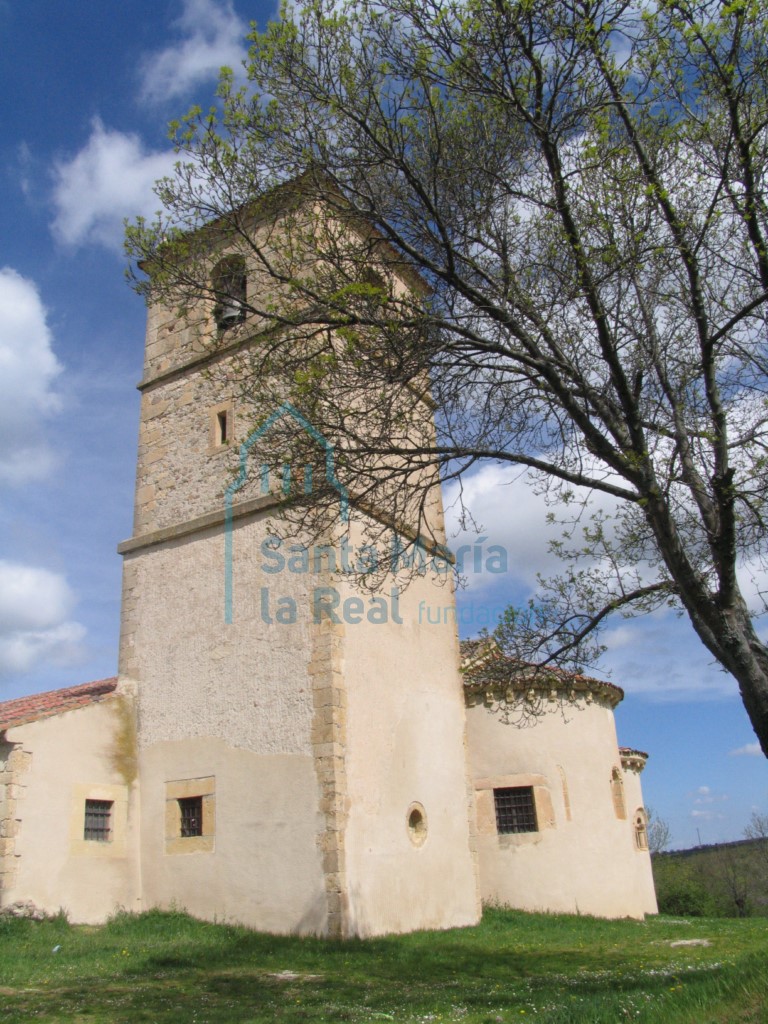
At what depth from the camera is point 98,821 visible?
442 inches

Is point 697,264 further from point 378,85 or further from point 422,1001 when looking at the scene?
point 422,1001

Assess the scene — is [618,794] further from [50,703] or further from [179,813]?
[50,703]

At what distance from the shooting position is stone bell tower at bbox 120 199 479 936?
1005 centimetres

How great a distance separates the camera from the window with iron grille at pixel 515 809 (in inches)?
539

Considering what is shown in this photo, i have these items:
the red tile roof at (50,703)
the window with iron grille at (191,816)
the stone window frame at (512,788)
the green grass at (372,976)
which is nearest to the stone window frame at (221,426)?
the red tile roof at (50,703)

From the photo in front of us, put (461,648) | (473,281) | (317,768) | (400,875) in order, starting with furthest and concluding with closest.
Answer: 1. (461,648)
2. (400,875)
3. (317,768)
4. (473,281)

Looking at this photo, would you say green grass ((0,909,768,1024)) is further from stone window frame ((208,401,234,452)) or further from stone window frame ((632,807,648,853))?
stone window frame ((208,401,234,452))

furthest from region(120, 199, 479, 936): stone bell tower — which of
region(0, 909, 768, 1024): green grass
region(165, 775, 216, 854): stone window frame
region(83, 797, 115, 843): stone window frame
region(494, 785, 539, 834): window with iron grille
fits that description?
region(494, 785, 539, 834): window with iron grille

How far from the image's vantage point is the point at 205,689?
37.8 feet

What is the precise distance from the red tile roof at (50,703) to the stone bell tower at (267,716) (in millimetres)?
959

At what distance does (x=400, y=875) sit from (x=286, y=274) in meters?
7.84

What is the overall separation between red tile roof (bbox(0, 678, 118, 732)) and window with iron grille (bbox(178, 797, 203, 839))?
2.02 m

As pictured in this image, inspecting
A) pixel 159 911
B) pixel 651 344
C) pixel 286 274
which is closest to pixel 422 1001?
pixel 159 911

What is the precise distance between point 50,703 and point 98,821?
2.59m
